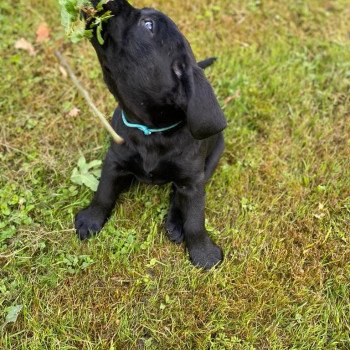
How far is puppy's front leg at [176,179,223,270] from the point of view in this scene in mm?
3100

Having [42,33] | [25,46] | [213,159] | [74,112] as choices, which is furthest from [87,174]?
[42,33]

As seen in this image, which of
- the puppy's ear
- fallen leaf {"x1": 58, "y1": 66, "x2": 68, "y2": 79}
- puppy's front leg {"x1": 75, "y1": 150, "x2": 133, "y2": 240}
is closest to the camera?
the puppy's ear

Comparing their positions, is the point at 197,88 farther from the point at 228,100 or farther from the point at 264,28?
the point at 264,28

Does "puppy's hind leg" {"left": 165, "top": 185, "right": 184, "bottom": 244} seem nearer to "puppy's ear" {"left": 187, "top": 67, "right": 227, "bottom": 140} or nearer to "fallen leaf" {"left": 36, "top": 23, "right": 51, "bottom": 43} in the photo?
"puppy's ear" {"left": 187, "top": 67, "right": 227, "bottom": 140}

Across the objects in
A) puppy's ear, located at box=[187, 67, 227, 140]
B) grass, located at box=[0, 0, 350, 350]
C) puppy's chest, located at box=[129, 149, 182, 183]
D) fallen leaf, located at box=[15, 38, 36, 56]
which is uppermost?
puppy's ear, located at box=[187, 67, 227, 140]

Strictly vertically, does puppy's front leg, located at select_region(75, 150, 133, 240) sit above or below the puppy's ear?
below

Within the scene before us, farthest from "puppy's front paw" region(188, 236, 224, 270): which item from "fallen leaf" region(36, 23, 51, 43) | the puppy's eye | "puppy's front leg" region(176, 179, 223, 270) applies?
"fallen leaf" region(36, 23, 51, 43)

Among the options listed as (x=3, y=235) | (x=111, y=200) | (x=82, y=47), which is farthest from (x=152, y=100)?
(x=82, y=47)

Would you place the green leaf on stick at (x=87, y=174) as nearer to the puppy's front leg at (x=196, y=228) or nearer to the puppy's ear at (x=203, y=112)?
the puppy's front leg at (x=196, y=228)

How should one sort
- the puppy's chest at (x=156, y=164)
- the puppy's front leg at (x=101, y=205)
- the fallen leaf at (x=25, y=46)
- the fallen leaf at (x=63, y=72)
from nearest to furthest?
the puppy's chest at (x=156, y=164), the puppy's front leg at (x=101, y=205), the fallen leaf at (x=63, y=72), the fallen leaf at (x=25, y=46)

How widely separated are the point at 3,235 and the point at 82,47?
2040 millimetres

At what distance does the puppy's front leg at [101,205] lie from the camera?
321 cm

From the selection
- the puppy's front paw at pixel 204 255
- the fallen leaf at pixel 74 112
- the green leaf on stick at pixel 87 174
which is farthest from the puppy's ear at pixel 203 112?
the fallen leaf at pixel 74 112

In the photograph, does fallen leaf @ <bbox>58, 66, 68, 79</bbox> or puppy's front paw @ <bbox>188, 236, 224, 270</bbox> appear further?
fallen leaf @ <bbox>58, 66, 68, 79</bbox>
